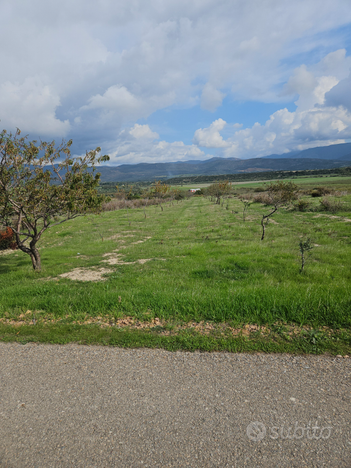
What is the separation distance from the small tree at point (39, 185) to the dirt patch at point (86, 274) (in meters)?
1.86

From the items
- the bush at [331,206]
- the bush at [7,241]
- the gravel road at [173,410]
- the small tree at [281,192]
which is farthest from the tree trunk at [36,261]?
the bush at [331,206]

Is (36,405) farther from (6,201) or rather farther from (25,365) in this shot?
(6,201)

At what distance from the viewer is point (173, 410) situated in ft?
12.5

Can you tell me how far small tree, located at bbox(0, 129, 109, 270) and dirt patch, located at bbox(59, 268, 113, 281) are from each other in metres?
1.86

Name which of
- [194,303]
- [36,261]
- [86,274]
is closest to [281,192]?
[194,303]

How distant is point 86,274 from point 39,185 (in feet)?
15.5

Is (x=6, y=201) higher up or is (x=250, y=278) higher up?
(x=6, y=201)

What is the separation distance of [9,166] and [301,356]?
41.9ft

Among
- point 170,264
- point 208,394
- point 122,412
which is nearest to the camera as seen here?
point 122,412

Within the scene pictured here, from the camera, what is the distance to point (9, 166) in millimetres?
10516

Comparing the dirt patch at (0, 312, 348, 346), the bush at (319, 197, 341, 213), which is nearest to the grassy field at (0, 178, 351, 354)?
the dirt patch at (0, 312, 348, 346)

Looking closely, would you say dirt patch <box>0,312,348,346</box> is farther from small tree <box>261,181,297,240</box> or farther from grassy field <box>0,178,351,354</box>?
small tree <box>261,181,297,240</box>

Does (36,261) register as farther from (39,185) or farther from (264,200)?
(264,200)

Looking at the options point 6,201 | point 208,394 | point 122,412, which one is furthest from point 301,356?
point 6,201
